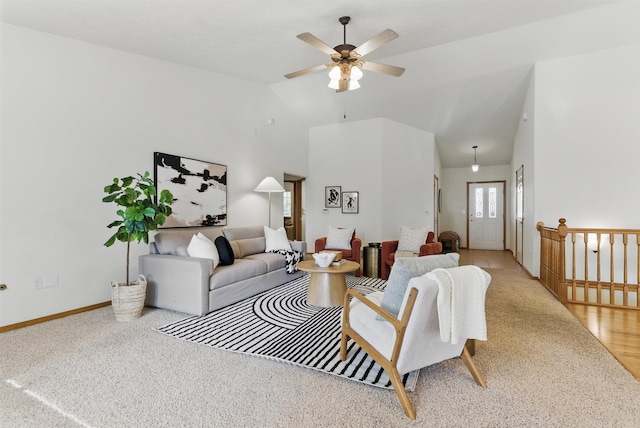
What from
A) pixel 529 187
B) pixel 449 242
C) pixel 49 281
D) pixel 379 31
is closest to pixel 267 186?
pixel 379 31

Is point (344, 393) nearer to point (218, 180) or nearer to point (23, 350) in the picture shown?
point (23, 350)

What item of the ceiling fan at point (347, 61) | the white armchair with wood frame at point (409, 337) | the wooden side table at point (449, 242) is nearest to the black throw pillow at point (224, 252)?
the white armchair with wood frame at point (409, 337)

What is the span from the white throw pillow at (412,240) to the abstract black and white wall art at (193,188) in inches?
117

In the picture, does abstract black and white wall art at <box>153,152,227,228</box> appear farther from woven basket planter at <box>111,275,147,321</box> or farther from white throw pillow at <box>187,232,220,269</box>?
woven basket planter at <box>111,275,147,321</box>

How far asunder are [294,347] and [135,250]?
100.0 inches

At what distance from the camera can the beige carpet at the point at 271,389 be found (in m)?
1.58

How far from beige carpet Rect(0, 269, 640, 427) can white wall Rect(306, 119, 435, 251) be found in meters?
4.02

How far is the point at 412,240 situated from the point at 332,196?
2.47 m

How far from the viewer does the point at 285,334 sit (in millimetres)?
2627

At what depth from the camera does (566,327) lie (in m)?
2.79

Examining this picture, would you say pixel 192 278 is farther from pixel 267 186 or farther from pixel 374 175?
pixel 374 175

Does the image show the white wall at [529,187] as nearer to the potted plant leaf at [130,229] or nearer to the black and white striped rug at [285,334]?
the black and white striped rug at [285,334]

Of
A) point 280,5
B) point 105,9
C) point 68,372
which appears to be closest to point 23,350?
point 68,372

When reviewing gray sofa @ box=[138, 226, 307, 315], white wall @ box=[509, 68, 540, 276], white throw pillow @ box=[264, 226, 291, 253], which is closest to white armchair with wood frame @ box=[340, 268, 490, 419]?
gray sofa @ box=[138, 226, 307, 315]
